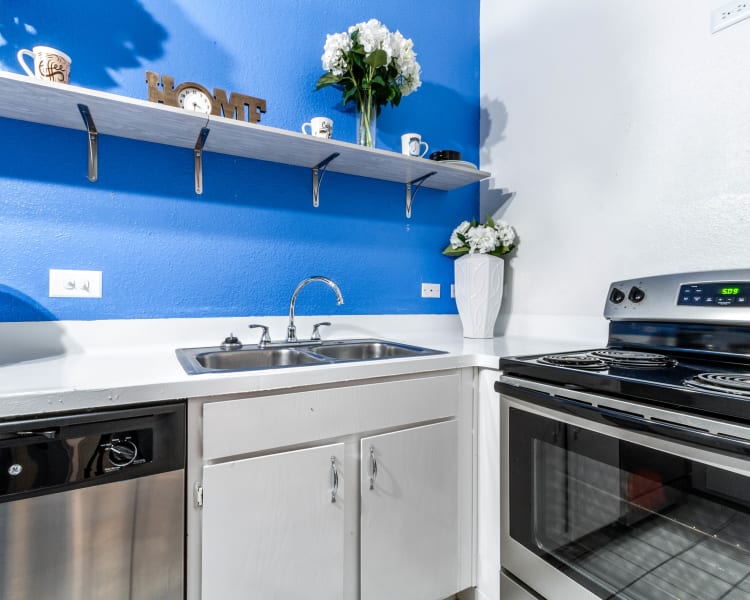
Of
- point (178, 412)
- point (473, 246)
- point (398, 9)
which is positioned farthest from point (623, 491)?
point (398, 9)

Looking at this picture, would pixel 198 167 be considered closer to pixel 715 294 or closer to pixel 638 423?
pixel 638 423

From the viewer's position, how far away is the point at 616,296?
1.50 meters

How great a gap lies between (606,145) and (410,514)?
1.61 m

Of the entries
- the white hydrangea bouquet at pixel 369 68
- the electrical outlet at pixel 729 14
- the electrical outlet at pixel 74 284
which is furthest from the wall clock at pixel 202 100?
the electrical outlet at pixel 729 14

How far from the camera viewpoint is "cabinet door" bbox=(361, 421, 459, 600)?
121 cm

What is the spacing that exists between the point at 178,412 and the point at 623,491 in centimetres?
105

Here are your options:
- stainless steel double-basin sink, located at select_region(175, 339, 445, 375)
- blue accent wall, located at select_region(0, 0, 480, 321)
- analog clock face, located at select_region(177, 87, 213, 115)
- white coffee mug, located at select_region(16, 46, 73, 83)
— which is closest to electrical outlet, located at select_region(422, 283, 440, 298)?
blue accent wall, located at select_region(0, 0, 480, 321)

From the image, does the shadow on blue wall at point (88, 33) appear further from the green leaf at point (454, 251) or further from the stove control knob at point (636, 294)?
the stove control knob at point (636, 294)

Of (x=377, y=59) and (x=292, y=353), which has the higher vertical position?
(x=377, y=59)

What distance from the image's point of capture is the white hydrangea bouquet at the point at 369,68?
1.62 meters

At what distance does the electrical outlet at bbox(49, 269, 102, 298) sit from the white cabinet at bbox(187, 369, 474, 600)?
728 millimetres

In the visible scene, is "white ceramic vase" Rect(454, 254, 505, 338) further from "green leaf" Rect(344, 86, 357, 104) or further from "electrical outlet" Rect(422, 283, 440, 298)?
"green leaf" Rect(344, 86, 357, 104)

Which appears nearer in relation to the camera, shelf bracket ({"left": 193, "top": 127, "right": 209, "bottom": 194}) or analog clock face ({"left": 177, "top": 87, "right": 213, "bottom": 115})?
analog clock face ({"left": 177, "top": 87, "right": 213, "bottom": 115})

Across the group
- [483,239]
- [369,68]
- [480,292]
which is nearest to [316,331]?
[480,292]
